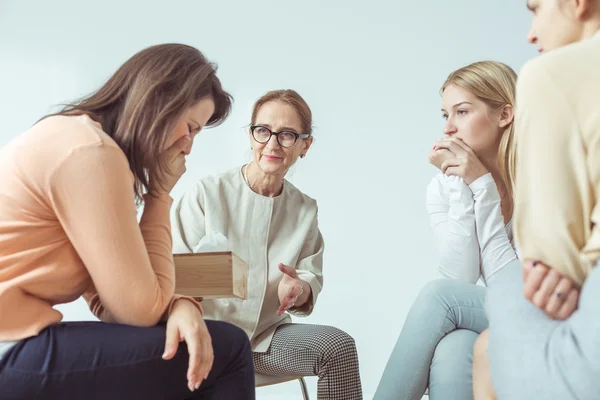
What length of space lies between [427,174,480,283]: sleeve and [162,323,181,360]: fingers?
796 mm

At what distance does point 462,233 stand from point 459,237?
0.01m

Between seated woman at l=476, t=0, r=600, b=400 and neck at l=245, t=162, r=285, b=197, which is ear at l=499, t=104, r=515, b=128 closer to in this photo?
neck at l=245, t=162, r=285, b=197

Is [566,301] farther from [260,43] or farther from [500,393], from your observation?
[260,43]

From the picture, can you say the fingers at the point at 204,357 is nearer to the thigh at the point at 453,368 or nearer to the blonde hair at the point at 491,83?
the thigh at the point at 453,368

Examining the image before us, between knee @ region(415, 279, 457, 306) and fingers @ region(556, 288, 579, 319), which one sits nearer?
fingers @ region(556, 288, 579, 319)

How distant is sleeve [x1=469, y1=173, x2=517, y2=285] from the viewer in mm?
1618

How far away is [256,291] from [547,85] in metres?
1.23

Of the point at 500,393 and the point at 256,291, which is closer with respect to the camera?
the point at 500,393

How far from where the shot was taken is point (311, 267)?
6.50 ft

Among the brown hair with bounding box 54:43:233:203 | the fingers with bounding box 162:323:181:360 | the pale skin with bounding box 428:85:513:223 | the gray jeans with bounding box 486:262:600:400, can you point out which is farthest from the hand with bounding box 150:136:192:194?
the pale skin with bounding box 428:85:513:223

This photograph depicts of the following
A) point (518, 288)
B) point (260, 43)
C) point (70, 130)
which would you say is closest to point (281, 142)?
point (70, 130)

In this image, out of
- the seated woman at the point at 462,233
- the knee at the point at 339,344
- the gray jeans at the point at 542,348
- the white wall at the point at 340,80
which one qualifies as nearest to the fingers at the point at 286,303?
the knee at the point at 339,344

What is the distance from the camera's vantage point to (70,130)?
1006mm

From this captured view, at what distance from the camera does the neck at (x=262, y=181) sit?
2025 mm
